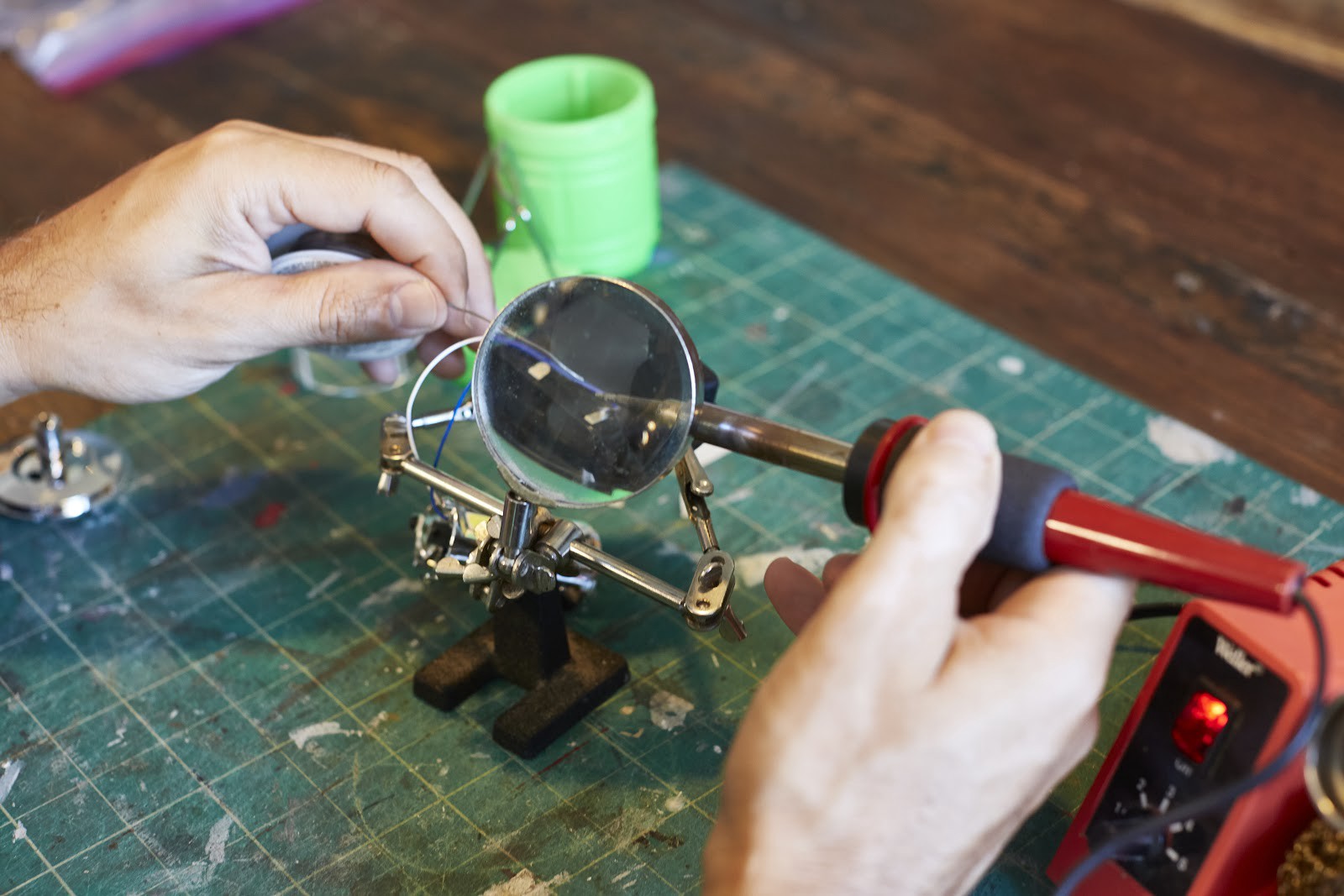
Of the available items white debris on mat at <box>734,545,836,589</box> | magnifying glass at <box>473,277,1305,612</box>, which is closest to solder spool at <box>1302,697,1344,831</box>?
magnifying glass at <box>473,277,1305,612</box>

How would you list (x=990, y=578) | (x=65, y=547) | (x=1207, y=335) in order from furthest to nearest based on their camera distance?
(x=1207, y=335)
(x=65, y=547)
(x=990, y=578)

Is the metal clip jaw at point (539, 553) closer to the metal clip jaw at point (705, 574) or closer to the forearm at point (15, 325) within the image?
the metal clip jaw at point (705, 574)

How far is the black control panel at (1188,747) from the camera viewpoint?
0.84 m

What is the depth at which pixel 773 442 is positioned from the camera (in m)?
0.93

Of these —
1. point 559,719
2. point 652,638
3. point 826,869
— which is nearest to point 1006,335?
point 652,638

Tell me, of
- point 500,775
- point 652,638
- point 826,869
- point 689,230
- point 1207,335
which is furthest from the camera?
point 689,230

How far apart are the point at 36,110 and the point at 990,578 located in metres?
2.02

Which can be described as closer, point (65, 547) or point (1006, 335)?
point (65, 547)

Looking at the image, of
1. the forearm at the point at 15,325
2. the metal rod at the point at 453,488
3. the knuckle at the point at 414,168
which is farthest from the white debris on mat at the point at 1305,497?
the forearm at the point at 15,325

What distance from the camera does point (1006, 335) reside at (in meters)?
1.66

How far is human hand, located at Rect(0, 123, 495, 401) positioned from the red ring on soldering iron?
49 centimetres

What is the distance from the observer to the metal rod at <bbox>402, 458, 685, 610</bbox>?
1.06 metres

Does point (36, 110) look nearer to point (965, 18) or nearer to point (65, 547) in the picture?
point (65, 547)

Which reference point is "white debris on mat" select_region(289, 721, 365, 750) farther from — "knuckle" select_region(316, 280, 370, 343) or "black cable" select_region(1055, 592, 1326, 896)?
"black cable" select_region(1055, 592, 1326, 896)
